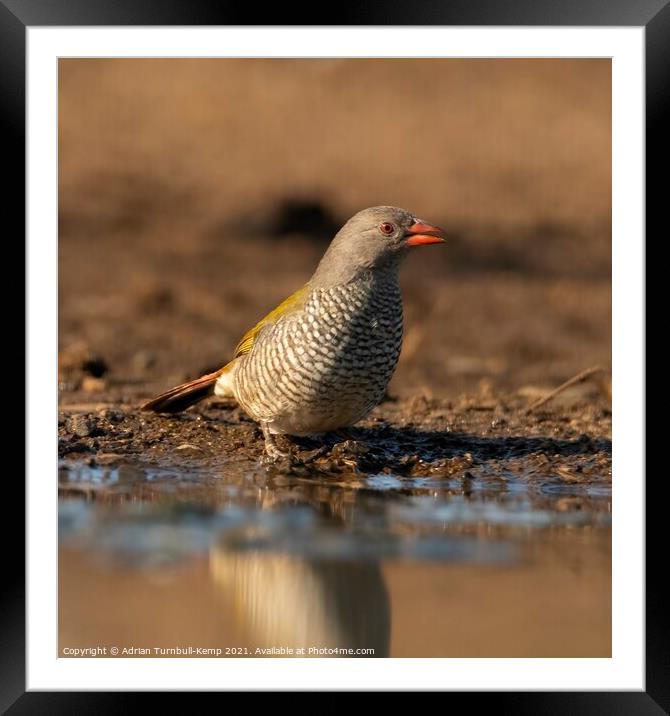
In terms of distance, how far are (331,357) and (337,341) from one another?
99 millimetres

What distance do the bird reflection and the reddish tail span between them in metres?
2.30

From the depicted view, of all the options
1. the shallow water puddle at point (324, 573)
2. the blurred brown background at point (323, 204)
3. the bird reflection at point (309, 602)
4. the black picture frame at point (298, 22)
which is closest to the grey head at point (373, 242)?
the shallow water puddle at point (324, 573)

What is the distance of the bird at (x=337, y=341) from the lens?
20.1 ft

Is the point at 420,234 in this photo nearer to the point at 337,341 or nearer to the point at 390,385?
the point at 337,341

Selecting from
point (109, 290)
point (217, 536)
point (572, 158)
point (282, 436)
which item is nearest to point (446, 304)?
point (572, 158)

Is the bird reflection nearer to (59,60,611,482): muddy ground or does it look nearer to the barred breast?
the barred breast

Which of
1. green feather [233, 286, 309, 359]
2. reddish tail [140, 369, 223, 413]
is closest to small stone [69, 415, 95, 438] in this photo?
reddish tail [140, 369, 223, 413]

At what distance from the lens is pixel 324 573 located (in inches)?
186

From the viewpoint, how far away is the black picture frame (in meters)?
4.61

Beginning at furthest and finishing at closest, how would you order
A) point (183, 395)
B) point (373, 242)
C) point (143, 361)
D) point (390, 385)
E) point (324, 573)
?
point (143, 361), point (390, 385), point (183, 395), point (373, 242), point (324, 573)

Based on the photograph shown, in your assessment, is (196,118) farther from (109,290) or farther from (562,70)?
(562,70)

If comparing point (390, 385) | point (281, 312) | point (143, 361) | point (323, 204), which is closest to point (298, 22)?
point (281, 312)

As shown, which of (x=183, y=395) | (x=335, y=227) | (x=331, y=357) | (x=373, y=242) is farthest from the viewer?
(x=335, y=227)

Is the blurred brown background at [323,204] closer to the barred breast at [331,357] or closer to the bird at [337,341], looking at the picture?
the bird at [337,341]
